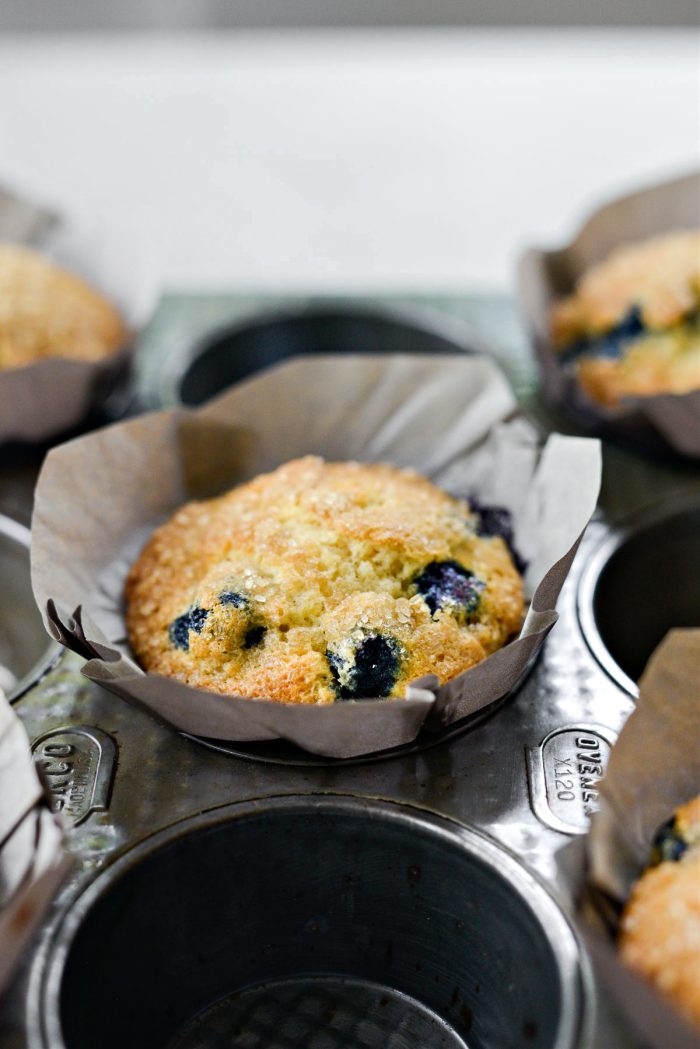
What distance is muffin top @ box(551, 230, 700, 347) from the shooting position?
1.89 m

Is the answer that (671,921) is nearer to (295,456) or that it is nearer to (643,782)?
(643,782)

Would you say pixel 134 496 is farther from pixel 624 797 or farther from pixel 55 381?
pixel 624 797

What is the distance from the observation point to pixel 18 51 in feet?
13.0

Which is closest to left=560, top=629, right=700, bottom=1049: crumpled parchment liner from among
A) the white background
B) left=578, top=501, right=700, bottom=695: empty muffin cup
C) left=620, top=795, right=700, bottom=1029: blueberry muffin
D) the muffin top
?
left=620, top=795, right=700, bottom=1029: blueberry muffin

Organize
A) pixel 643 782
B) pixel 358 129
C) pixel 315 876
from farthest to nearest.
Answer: pixel 358 129 → pixel 315 876 → pixel 643 782

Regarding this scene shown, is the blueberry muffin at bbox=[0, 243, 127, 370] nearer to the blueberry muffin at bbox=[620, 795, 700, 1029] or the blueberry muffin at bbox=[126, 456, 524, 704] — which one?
the blueberry muffin at bbox=[126, 456, 524, 704]

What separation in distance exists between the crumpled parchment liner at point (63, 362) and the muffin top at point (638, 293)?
2.63 ft

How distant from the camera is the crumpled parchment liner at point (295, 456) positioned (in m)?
1.24

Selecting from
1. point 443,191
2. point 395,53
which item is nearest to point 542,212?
point 443,191

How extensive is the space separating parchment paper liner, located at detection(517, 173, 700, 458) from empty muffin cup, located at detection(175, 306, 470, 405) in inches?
7.6

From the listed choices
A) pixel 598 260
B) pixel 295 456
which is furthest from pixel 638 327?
pixel 295 456

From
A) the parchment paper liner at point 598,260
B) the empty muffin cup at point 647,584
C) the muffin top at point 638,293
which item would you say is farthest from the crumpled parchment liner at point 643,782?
the muffin top at point 638,293

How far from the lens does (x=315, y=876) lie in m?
1.27

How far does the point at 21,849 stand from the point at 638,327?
1342 millimetres
